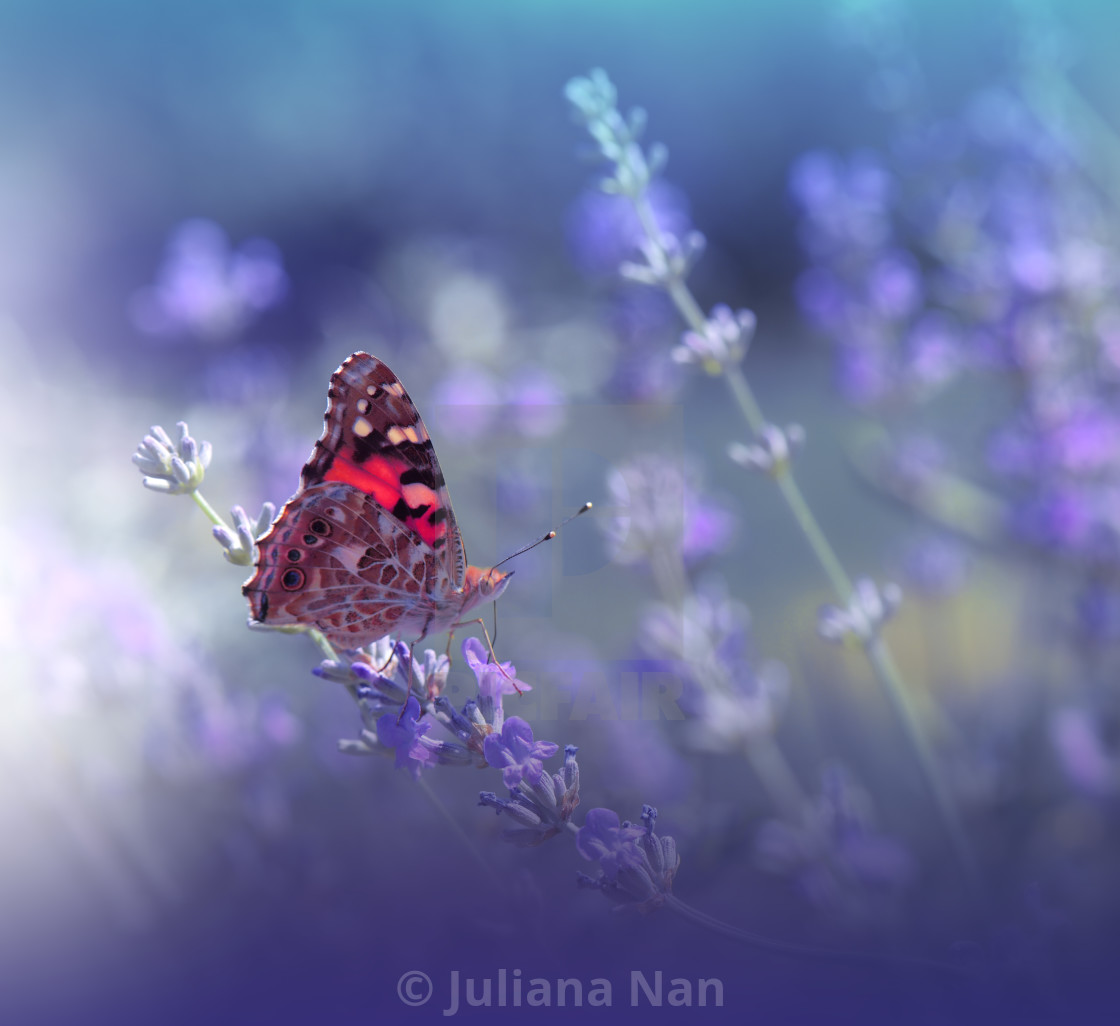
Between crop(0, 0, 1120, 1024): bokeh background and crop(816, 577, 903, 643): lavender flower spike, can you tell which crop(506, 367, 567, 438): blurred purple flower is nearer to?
crop(0, 0, 1120, 1024): bokeh background

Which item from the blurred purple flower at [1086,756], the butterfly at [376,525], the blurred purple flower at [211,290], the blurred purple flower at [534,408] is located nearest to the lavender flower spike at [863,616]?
the butterfly at [376,525]

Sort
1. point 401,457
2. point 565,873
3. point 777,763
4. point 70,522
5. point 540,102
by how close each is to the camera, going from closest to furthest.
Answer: point 401,457 → point 565,873 → point 777,763 → point 70,522 → point 540,102

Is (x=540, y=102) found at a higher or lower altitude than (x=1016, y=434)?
higher

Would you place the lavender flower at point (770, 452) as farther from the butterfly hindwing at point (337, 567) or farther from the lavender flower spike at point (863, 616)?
the butterfly hindwing at point (337, 567)

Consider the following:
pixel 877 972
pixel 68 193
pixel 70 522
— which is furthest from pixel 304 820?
pixel 68 193

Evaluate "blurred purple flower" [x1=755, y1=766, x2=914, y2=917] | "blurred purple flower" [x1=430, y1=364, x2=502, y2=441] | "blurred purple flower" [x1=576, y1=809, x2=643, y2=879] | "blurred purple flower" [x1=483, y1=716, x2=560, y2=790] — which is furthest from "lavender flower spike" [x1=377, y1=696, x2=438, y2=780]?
"blurred purple flower" [x1=430, y1=364, x2=502, y2=441]

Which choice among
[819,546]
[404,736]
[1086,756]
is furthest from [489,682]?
[1086,756]

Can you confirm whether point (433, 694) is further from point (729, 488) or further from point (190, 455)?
point (729, 488)
